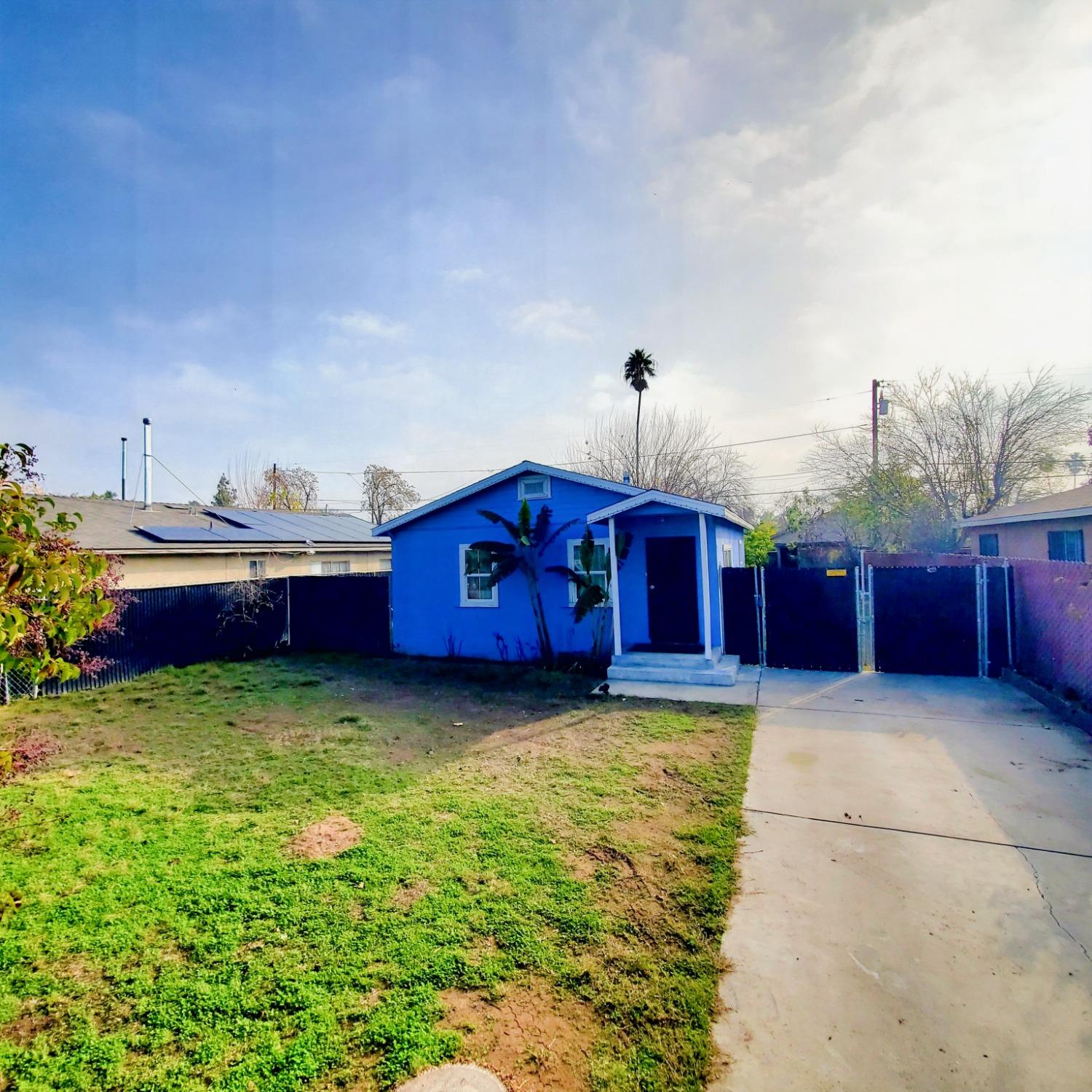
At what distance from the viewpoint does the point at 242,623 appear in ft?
39.2

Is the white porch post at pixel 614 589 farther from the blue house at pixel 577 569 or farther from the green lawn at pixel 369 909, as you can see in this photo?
the green lawn at pixel 369 909

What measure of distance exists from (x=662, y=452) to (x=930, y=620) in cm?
1942

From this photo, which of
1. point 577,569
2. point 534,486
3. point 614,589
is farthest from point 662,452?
point 614,589

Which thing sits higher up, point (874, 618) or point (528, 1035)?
point (874, 618)

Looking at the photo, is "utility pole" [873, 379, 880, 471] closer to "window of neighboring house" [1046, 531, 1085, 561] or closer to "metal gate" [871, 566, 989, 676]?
"window of neighboring house" [1046, 531, 1085, 561]

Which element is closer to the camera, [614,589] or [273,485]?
[614,589]

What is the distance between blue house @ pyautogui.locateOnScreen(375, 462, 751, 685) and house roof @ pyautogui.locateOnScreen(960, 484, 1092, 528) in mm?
7285

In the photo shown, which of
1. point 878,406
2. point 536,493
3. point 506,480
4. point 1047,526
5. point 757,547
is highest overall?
point 878,406

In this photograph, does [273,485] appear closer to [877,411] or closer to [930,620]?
[877,411]

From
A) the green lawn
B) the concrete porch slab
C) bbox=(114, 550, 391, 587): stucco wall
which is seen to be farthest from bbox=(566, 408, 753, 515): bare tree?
the green lawn

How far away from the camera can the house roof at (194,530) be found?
12672mm

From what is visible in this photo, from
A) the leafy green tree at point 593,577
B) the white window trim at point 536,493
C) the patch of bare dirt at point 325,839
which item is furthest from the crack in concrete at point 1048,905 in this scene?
the white window trim at point 536,493

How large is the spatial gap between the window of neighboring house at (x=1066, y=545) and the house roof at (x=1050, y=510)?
0.67 meters

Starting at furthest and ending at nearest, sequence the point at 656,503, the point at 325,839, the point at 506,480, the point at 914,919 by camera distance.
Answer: the point at 506,480, the point at 656,503, the point at 325,839, the point at 914,919
